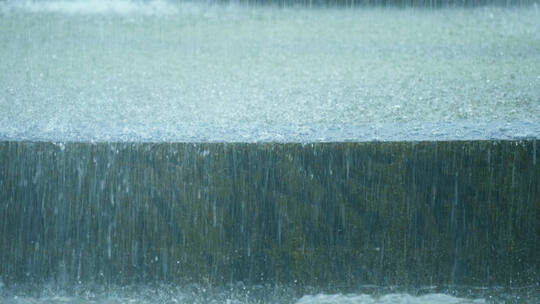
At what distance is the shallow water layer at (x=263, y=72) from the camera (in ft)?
12.6

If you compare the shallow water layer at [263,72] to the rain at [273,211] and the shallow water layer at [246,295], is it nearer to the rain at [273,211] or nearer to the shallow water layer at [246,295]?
the rain at [273,211]

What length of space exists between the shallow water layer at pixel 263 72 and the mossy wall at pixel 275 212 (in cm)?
12

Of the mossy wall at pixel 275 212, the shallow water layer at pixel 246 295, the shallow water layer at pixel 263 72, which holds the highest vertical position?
the shallow water layer at pixel 263 72

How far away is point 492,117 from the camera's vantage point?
3.96 metres

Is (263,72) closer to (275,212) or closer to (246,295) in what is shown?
(275,212)

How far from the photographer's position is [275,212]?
343 cm

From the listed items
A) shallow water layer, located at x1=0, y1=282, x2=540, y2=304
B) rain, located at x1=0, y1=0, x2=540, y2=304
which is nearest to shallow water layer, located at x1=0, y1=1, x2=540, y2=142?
rain, located at x1=0, y1=0, x2=540, y2=304

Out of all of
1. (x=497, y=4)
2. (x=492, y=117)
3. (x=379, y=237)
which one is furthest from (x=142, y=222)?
(x=497, y=4)

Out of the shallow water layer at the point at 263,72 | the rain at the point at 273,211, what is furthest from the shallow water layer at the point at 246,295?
Answer: the shallow water layer at the point at 263,72

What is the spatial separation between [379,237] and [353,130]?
0.53 metres

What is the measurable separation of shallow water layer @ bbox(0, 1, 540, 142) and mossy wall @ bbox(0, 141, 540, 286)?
12 cm

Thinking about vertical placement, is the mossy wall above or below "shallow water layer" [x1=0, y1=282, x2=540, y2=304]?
above

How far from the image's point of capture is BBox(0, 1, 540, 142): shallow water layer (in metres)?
3.83

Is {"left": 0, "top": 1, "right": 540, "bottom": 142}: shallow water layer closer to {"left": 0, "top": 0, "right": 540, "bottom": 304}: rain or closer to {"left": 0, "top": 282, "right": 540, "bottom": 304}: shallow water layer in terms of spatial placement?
{"left": 0, "top": 0, "right": 540, "bottom": 304}: rain
